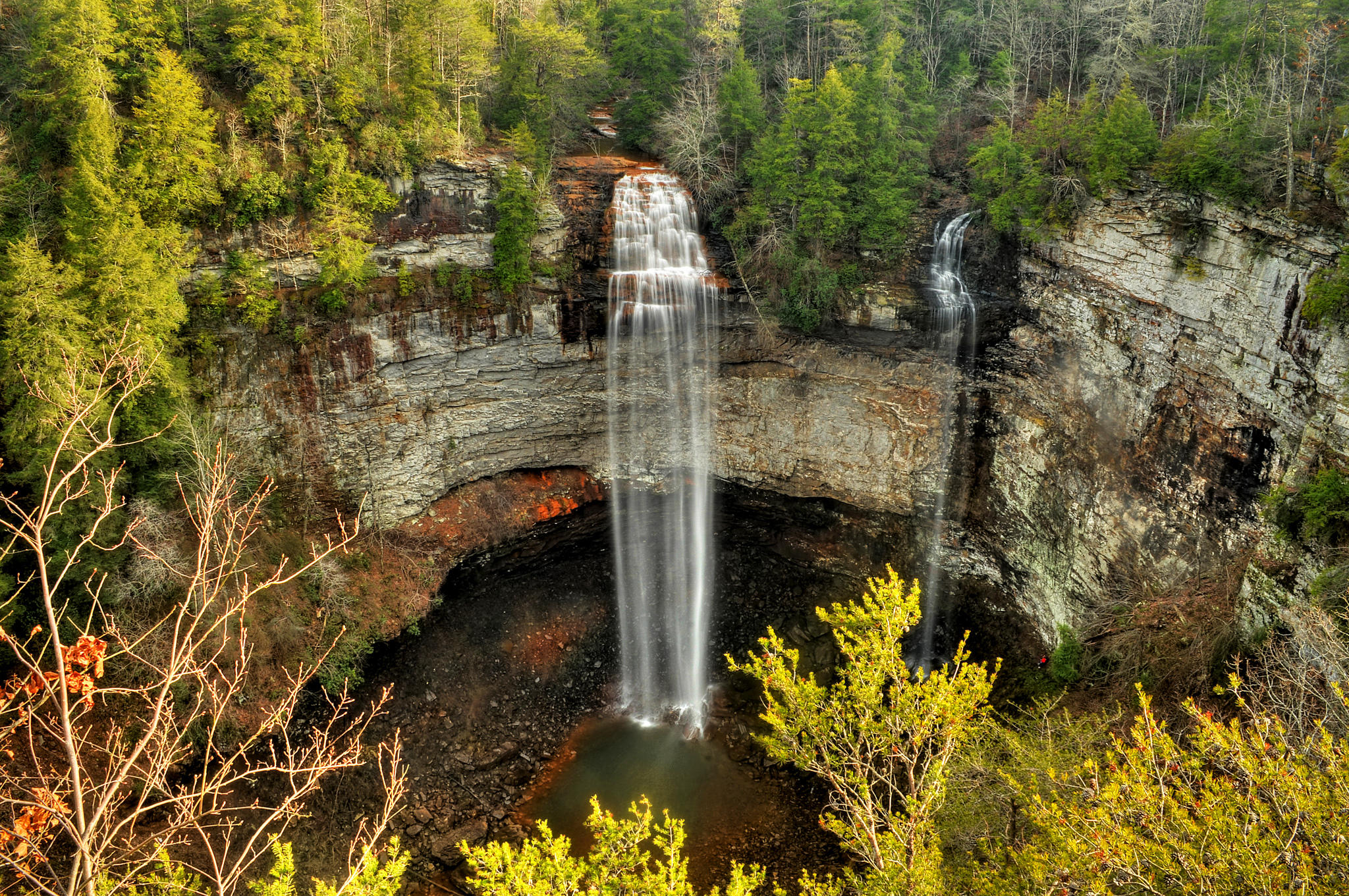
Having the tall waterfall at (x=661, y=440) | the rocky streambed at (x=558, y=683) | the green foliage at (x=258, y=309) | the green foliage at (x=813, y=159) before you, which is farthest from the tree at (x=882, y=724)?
the green foliage at (x=258, y=309)

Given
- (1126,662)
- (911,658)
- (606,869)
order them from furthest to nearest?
(911,658), (1126,662), (606,869)

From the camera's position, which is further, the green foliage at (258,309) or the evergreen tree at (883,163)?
the evergreen tree at (883,163)

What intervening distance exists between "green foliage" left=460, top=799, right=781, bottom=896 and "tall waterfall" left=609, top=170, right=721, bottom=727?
1223 cm

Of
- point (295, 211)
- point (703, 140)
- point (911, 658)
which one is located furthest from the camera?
point (703, 140)

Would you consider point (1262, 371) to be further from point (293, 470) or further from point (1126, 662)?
point (293, 470)

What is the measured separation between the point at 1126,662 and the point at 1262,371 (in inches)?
263

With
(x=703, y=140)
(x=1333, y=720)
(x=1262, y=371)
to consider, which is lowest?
(x=1333, y=720)

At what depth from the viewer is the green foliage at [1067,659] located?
61.7ft

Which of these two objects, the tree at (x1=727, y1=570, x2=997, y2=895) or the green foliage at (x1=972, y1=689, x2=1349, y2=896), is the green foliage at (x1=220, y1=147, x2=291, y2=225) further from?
the green foliage at (x1=972, y1=689, x2=1349, y2=896)

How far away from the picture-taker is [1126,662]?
16578 mm

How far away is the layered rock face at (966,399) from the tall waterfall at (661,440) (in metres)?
0.76

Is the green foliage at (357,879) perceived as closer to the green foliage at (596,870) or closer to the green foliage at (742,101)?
the green foliage at (596,870)

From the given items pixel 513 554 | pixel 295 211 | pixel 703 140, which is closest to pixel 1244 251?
pixel 703 140

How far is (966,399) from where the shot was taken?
22422 millimetres
